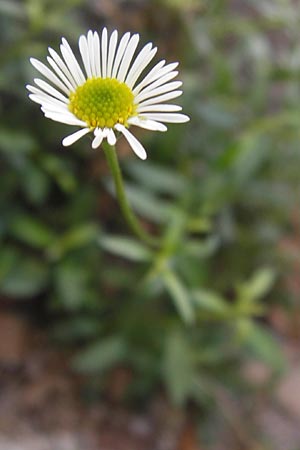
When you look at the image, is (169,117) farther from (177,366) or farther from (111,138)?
(177,366)

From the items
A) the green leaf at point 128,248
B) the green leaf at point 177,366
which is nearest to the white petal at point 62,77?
the green leaf at point 128,248

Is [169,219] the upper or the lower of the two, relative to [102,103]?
upper

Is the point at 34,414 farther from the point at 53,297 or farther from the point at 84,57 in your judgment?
the point at 84,57

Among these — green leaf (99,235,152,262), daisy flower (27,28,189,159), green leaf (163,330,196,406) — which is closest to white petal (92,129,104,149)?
daisy flower (27,28,189,159)

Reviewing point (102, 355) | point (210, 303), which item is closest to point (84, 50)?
point (210, 303)

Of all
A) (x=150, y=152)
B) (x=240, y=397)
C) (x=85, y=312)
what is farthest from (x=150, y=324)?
(x=150, y=152)

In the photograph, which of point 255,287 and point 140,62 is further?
point 255,287
